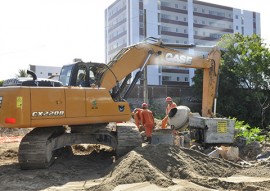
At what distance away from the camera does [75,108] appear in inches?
320

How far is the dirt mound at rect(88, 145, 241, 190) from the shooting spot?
6.63 metres

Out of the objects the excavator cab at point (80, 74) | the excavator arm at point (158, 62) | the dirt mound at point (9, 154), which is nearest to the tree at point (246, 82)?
the excavator arm at point (158, 62)

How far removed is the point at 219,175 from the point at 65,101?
11.9ft

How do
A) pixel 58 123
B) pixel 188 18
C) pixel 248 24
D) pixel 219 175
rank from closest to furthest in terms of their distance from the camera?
pixel 219 175
pixel 58 123
pixel 188 18
pixel 248 24

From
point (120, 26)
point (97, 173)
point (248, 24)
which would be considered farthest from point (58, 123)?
point (248, 24)

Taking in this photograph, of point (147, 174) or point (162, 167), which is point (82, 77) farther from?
point (147, 174)

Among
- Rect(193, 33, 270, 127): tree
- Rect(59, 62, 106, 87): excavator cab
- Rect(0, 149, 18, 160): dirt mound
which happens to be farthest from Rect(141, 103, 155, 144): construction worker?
Rect(193, 33, 270, 127): tree

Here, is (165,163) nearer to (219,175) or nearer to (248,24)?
(219,175)

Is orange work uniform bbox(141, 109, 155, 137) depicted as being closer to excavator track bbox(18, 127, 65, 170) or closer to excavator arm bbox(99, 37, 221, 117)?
excavator arm bbox(99, 37, 221, 117)

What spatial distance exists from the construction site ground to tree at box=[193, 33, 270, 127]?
23222 millimetres

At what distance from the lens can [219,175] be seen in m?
7.38

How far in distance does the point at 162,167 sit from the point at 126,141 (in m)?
1.53

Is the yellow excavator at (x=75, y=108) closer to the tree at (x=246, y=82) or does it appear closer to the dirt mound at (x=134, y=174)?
the dirt mound at (x=134, y=174)

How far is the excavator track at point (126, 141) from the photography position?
8.75 meters
